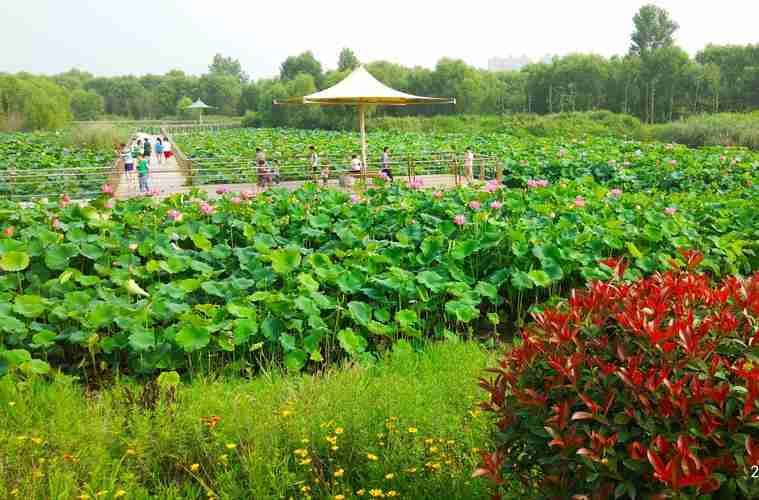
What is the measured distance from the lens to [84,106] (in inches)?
2840

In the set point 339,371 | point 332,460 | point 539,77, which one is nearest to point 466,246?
point 339,371

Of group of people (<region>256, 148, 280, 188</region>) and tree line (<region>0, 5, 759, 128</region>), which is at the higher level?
tree line (<region>0, 5, 759, 128</region>)

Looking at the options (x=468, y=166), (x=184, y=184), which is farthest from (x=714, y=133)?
(x=184, y=184)

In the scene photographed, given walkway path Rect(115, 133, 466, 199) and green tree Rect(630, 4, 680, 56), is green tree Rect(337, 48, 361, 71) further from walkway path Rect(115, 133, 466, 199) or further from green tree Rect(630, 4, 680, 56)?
walkway path Rect(115, 133, 466, 199)

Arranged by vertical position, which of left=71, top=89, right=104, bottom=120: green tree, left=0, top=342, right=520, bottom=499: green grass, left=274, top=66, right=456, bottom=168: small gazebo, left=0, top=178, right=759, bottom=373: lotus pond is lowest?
Answer: left=0, top=342, right=520, bottom=499: green grass

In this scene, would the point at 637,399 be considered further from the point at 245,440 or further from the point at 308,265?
the point at 308,265

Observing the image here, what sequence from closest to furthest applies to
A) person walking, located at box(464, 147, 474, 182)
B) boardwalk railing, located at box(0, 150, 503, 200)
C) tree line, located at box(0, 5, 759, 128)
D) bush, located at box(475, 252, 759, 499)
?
1. bush, located at box(475, 252, 759, 499)
2. boardwalk railing, located at box(0, 150, 503, 200)
3. person walking, located at box(464, 147, 474, 182)
4. tree line, located at box(0, 5, 759, 128)

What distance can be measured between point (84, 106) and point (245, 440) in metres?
78.2

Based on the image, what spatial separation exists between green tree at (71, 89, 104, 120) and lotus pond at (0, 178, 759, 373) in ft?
238

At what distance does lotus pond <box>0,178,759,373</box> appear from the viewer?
3.61 m

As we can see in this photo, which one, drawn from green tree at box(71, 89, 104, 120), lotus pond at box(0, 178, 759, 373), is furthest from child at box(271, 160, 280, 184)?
green tree at box(71, 89, 104, 120)

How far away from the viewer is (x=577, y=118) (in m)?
30.2

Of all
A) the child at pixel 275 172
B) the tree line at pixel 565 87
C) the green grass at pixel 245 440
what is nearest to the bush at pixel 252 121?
the tree line at pixel 565 87

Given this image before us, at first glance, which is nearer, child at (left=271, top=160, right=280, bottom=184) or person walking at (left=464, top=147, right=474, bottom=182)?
child at (left=271, top=160, right=280, bottom=184)
